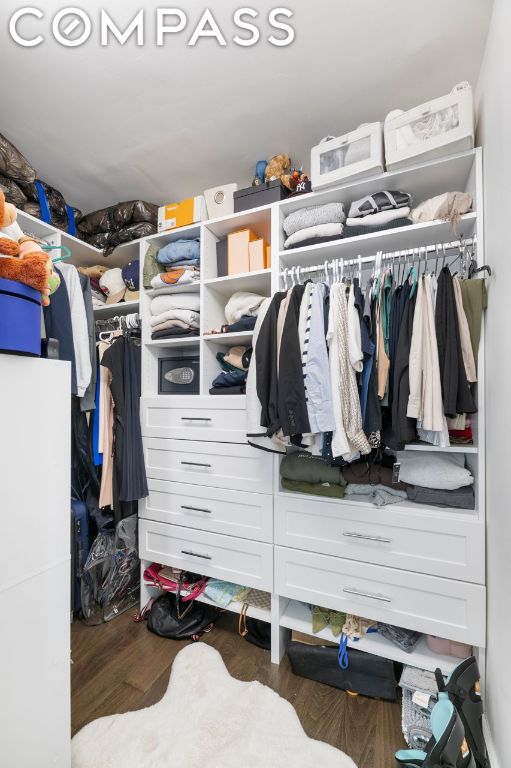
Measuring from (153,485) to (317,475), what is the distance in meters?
0.98

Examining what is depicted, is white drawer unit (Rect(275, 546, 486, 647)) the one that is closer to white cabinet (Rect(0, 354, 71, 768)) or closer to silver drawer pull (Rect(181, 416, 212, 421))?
silver drawer pull (Rect(181, 416, 212, 421))

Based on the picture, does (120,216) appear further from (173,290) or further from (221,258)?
(221,258)

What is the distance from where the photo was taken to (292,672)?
61.4 inches

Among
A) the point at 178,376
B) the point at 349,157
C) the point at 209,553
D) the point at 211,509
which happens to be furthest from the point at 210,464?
the point at 349,157

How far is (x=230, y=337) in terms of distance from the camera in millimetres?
1820

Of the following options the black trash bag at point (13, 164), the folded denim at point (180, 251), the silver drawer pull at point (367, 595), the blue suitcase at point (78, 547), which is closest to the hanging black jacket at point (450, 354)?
the silver drawer pull at point (367, 595)

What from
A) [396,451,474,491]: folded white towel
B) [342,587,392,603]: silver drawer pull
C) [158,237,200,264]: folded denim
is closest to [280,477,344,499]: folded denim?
[396,451,474,491]: folded white towel

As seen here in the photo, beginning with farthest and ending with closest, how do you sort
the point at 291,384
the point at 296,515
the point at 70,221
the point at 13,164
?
the point at 70,221
the point at 13,164
the point at 296,515
the point at 291,384

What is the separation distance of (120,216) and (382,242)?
166 cm

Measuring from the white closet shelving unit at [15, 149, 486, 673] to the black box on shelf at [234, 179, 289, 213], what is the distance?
6 cm

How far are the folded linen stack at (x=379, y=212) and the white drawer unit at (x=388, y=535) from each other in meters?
1.22

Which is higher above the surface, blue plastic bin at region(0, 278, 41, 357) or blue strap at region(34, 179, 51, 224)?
blue strap at region(34, 179, 51, 224)

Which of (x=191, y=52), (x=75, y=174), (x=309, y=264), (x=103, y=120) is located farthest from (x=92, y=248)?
(x=309, y=264)

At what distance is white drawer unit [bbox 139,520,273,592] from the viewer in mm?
1634
